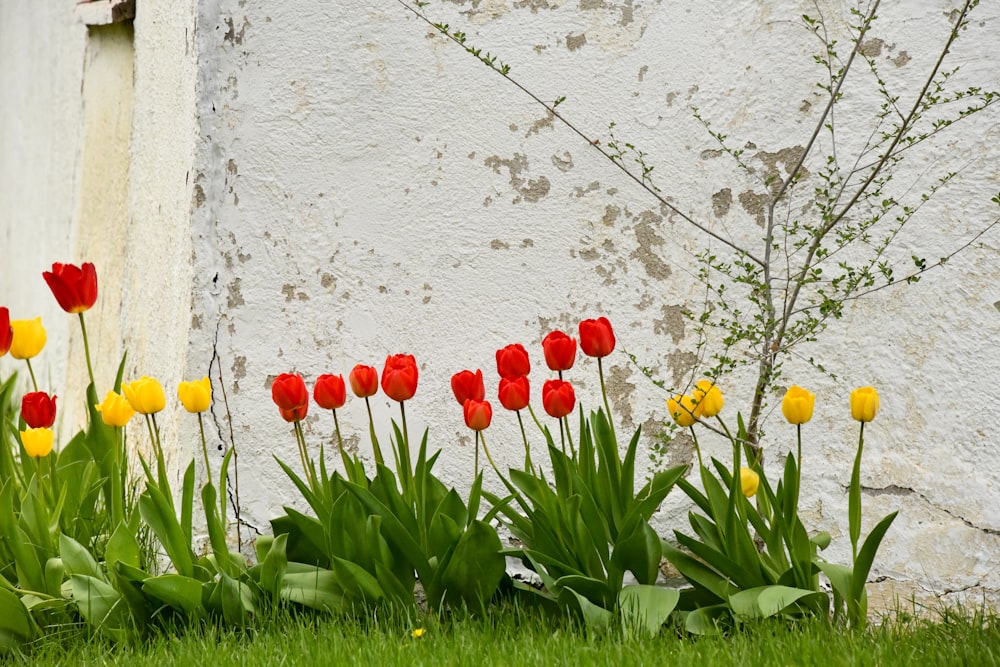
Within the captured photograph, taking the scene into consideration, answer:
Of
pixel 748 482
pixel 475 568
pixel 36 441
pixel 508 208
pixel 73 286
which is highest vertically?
pixel 508 208

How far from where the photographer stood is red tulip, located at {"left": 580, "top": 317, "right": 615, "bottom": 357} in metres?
2.13

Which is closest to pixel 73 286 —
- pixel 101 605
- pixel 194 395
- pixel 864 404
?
pixel 194 395

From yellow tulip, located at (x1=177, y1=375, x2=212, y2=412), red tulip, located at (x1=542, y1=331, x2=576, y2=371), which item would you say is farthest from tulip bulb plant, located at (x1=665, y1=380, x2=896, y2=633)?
yellow tulip, located at (x1=177, y1=375, x2=212, y2=412)

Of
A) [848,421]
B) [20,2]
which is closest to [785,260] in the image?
[848,421]

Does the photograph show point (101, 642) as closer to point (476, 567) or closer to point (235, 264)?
point (476, 567)

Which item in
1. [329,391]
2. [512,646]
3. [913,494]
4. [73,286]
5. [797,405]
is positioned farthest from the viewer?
[913,494]

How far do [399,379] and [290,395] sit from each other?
240mm

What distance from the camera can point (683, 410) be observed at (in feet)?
7.69

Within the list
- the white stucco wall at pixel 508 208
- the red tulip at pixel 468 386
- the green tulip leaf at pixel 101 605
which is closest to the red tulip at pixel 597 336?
the red tulip at pixel 468 386

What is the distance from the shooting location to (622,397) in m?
2.62

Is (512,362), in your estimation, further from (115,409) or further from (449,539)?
(115,409)

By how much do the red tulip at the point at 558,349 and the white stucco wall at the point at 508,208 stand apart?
50 cm

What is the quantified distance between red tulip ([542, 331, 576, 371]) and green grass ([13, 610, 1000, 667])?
1.74ft

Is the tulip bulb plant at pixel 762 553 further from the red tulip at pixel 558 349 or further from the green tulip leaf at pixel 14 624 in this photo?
the green tulip leaf at pixel 14 624
